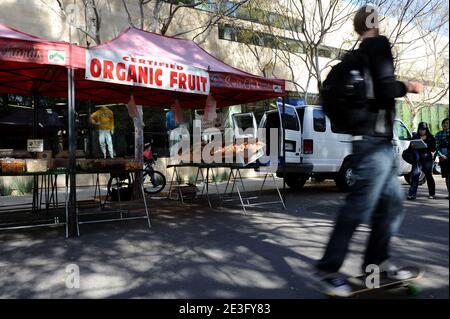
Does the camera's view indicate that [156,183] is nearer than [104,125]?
Yes

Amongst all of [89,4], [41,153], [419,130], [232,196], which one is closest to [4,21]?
A: [89,4]

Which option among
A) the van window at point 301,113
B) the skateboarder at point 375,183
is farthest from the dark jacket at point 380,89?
the van window at point 301,113

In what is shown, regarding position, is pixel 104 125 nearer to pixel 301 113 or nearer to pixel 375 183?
pixel 301 113

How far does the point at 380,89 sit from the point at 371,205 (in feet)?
2.73

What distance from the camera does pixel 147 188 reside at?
41.1 ft

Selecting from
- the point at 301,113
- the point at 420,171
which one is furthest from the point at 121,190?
the point at 420,171

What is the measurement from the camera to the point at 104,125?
12602 mm

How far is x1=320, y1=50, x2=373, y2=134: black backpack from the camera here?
3.16 meters

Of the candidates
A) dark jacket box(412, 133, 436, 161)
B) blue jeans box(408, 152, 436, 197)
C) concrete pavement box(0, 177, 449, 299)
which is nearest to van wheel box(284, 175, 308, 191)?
blue jeans box(408, 152, 436, 197)

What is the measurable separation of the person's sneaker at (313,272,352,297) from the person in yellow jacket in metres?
10.1

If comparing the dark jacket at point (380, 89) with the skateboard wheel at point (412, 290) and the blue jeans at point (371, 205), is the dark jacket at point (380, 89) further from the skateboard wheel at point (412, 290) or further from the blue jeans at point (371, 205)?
the skateboard wheel at point (412, 290)

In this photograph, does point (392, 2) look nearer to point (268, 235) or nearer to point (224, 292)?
point (268, 235)

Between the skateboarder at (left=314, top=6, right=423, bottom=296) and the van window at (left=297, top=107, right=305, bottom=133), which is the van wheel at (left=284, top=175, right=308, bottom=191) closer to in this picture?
the van window at (left=297, top=107, right=305, bottom=133)

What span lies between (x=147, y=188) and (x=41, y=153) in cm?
546
